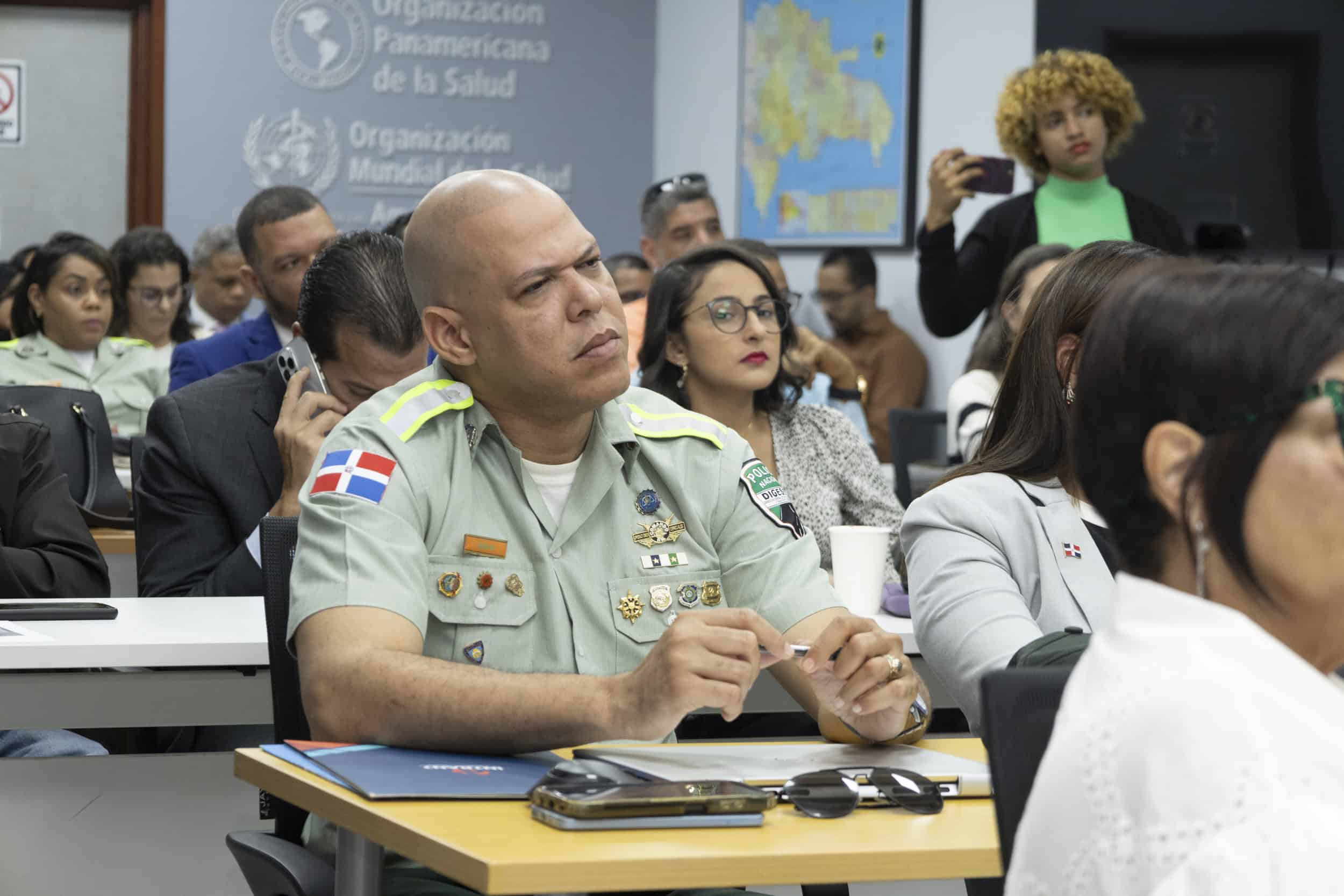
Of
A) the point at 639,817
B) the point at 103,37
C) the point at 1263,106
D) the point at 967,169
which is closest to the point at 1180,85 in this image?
the point at 1263,106

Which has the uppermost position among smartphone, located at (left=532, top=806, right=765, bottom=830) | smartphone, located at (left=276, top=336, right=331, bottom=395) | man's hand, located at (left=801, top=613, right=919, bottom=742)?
smartphone, located at (left=276, top=336, right=331, bottom=395)

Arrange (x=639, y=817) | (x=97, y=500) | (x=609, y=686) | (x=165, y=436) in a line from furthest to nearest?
(x=97, y=500) → (x=165, y=436) → (x=609, y=686) → (x=639, y=817)

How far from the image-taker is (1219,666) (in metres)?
0.90

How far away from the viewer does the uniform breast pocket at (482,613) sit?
6.12 ft

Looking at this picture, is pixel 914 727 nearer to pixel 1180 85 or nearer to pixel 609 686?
pixel 609 686

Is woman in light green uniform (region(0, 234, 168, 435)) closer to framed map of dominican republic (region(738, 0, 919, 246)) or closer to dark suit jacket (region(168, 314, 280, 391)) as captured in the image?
dark suit jacket (region(168, 314, 280, 391))

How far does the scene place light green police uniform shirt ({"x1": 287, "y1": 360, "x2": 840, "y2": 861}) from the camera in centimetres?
180

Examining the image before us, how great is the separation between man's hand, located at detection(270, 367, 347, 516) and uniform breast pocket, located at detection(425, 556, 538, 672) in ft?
3.07

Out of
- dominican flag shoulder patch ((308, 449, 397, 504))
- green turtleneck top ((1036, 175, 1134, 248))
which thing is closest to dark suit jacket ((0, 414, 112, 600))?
dominican flag shoulder patch ((308, 449, 397, 504))

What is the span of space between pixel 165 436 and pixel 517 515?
120 centimetres

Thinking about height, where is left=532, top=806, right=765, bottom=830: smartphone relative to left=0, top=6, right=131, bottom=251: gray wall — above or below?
below

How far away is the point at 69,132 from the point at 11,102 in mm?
330

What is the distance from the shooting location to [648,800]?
1.31 m

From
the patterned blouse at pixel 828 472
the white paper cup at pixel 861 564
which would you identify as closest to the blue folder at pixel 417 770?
the white paper cup at pixel 861 564
